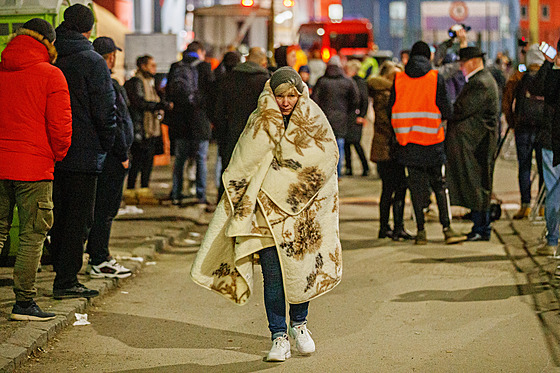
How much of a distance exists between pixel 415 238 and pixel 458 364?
4.50 meters

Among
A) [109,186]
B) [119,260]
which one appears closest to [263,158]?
[109,186]

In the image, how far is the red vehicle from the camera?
4030 cm

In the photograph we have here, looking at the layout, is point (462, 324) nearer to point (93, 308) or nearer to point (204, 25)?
point (93, 308)

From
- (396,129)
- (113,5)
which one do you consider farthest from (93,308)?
(113,5)

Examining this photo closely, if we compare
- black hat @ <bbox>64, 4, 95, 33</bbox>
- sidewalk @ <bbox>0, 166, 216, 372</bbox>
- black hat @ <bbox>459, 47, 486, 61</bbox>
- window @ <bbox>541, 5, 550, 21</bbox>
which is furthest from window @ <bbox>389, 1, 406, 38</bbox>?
black hat @ <bbox>64, 4, 95, 33</bbox>

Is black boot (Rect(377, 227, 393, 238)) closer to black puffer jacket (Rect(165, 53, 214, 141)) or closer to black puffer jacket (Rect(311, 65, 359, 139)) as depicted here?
black puffer jacket (Rect(311, 65, 359, 139))

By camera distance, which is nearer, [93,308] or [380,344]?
[380,344]

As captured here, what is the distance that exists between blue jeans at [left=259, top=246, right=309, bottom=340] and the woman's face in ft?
2.83

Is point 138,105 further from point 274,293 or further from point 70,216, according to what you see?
point 274,293

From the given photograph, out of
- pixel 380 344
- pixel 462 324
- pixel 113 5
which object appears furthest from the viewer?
pixel 113 5

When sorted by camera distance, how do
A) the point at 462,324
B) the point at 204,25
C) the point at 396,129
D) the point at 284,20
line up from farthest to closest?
1. the point at 284,20
2. the point at 204,25
3. the point at 396,129
4. the point at 462,324

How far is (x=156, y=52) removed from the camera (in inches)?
722

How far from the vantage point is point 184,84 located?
12.5 m

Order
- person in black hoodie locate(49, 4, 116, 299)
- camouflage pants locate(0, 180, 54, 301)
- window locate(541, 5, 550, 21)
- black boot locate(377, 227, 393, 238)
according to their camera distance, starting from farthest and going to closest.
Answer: window locate(541, 5, 550, 21)
black boot locate(377, 227, 393, 238)
person in black hoodie locate(49, 4, 116, 299)
camouflage pants locate(0, 180, 54, 301)
